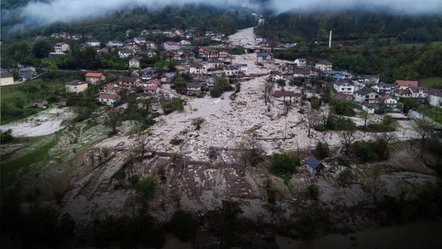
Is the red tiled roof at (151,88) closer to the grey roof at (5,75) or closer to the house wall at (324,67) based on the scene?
the grey roof at (5,75)

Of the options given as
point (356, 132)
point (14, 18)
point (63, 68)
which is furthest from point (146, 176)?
point (14, 18)

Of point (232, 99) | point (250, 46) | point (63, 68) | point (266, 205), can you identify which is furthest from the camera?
point (250, 46)

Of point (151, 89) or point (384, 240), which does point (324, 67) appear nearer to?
point (151, 89)

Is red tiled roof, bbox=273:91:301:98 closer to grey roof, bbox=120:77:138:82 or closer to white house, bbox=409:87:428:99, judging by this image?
white house, bbox=409:87:428:99

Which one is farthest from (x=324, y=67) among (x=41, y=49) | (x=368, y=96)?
(x=41, y=49)

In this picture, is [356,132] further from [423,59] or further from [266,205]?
[423,59]

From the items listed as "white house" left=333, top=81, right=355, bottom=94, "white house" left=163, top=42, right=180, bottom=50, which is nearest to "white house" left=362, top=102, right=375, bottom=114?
"white house" left=333, top=81, right=355, bottom=94

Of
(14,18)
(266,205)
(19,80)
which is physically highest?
(14,18)
